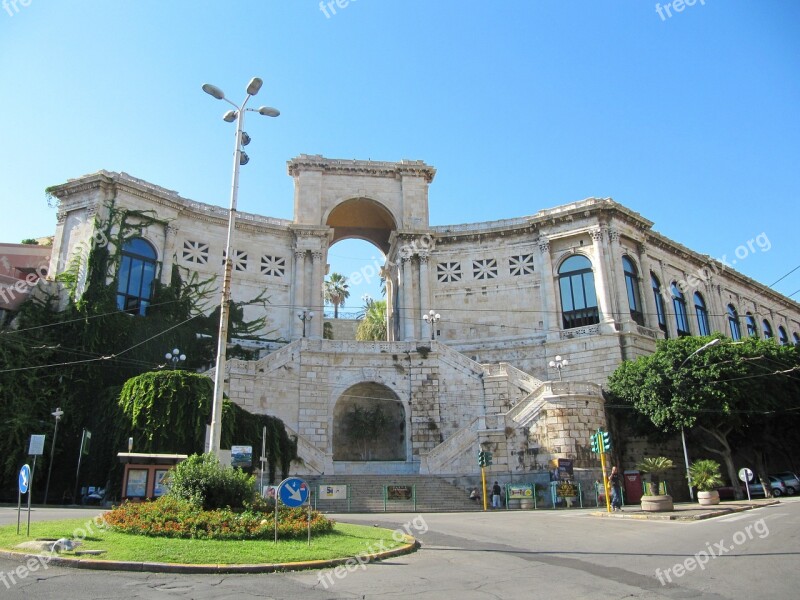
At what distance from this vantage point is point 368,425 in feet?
131

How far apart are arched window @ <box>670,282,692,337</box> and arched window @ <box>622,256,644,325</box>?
18.6 feet

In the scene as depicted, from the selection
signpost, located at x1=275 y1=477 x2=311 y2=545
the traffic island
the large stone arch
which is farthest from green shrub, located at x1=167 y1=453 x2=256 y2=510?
the large stone arch

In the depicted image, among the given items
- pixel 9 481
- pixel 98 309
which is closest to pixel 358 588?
pixel 9 481

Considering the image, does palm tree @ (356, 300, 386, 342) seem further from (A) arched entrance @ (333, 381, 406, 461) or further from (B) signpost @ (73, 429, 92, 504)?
(B) signpost @ (73, 429, 92, 504)

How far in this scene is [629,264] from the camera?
47594mm

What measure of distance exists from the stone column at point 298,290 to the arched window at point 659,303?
87.5 ft

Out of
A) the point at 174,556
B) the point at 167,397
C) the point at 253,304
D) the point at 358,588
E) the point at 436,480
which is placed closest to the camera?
the point at 358,588

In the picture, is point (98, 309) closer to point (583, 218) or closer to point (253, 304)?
point (253, 304)

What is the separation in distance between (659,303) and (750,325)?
18.7 m

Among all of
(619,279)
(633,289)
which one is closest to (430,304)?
(619,279)

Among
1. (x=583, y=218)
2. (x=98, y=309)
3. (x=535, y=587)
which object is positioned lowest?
(x=535, y=587)

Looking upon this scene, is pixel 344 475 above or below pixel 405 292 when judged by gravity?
below

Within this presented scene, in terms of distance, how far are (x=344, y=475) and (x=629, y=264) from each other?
2822cm

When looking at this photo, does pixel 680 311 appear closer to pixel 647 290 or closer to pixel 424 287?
pixel 647 290
